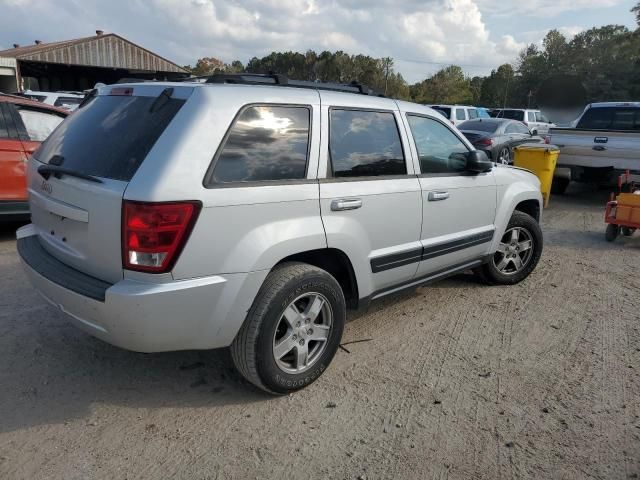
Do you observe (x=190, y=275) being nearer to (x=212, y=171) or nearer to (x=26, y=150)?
(x=212, y=171)

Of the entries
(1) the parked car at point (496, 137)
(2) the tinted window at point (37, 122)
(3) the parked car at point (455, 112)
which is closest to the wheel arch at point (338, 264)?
(2) the tinted window at point (37, 122)

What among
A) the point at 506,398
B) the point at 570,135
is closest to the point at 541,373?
the point at 506,398

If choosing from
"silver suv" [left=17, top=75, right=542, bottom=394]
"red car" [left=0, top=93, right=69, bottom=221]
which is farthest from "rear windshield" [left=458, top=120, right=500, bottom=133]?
"red car" [left=0, top=93, right=69, bottom=221]

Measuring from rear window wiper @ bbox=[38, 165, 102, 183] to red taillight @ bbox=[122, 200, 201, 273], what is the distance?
37 centimetres

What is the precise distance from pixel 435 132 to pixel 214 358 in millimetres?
2496

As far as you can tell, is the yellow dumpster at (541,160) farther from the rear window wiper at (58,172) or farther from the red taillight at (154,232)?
the rear window wiper at (58,172)

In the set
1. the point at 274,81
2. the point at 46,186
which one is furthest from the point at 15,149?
the point at 274,81

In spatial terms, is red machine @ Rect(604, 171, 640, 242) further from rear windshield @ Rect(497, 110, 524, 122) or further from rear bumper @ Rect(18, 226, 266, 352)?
rear windshield @ Rect(497, 110, 524, 122)

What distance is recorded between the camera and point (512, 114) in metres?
21.8

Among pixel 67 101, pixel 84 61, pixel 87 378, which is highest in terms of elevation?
pixel 84 61

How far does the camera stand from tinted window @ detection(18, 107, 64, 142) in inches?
240

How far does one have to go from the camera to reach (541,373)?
11.3 ft

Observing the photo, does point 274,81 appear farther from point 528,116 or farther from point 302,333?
point 528,116

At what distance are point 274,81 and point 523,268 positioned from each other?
3.34m
